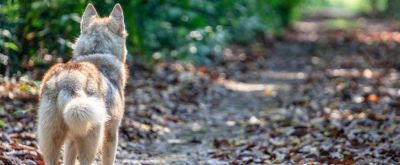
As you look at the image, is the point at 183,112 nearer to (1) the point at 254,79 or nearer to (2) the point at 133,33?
(2) the point at 133,33

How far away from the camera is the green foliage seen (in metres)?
10.5

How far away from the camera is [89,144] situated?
5734 millimetres

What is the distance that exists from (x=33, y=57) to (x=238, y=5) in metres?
9.92

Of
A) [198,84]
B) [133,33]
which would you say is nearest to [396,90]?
[198,84]

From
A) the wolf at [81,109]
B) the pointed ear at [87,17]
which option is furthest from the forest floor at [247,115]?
the wolf at [81,109]

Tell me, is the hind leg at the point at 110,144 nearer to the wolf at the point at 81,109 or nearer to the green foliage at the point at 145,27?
the wolf at the point at 81,109

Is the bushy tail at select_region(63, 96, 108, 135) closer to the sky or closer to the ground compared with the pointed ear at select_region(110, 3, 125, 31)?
→ closer to the ground

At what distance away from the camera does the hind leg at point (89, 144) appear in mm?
5688

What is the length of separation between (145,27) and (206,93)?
1933mm

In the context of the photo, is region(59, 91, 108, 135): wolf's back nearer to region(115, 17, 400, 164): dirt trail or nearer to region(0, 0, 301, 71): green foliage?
region(115, 17, 400, 164): dirt trail

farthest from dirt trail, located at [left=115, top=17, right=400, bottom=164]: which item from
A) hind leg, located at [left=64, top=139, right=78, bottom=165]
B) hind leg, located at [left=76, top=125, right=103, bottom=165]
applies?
hind leg, located at [left=76, top=125, right=103, bottom=165]

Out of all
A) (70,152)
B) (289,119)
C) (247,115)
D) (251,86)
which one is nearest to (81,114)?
(70,152)

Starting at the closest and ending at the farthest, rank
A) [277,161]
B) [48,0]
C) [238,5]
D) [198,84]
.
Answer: [277,161] < [48,0] < [198,84] < [238,5]

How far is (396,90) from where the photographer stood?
13477mm
